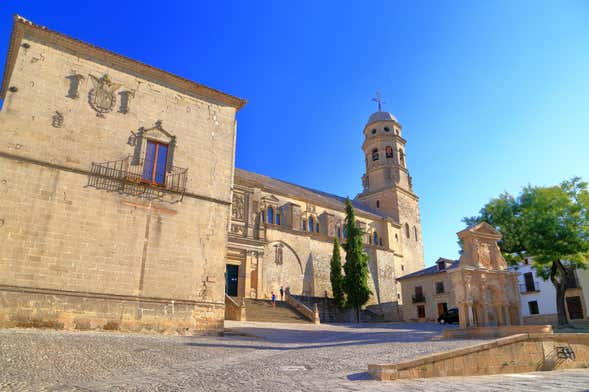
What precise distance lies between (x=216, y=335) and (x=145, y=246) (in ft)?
12.8

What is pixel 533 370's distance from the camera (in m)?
9.36

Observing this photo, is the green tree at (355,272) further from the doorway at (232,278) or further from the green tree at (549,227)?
the green tree at (549,227)

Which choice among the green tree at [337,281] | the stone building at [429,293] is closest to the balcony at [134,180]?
the green tree at [337,281]

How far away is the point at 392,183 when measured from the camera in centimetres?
4522

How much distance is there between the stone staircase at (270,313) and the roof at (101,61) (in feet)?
38.1

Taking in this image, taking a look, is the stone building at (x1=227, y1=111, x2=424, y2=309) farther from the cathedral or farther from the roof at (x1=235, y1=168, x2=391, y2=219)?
the cathedral

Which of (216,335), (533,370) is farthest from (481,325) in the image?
(216,335)

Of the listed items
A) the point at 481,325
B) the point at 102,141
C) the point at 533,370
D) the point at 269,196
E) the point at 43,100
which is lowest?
the point at 533,370

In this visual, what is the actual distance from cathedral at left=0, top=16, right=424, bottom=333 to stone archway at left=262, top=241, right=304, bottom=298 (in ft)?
52.0

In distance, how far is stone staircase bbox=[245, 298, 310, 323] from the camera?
74.5 feet

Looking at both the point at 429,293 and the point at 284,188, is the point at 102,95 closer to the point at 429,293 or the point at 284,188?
the point at 284,188

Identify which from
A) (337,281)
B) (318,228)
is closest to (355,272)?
(337,281)

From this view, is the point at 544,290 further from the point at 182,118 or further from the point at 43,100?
the point at 43,100

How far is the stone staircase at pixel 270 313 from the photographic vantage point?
22.7 metres
